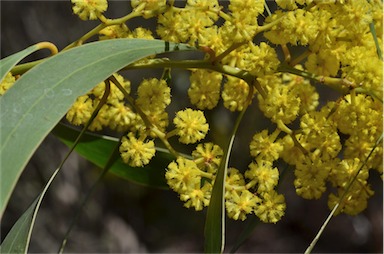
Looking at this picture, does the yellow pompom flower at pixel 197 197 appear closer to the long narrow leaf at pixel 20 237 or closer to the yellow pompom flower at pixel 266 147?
the yellow pompom flower at pixel 266 147

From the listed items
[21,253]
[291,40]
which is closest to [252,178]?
[291,40]

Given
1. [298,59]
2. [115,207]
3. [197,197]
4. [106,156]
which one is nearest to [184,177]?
[197,197]

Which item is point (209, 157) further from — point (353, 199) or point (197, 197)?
point (353, 199)

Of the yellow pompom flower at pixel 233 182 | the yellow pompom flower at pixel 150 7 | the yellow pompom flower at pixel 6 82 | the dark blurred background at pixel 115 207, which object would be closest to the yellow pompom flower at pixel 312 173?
the yellow pompom flower at pixel 233 182

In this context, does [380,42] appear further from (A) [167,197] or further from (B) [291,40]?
(A) [167,197]

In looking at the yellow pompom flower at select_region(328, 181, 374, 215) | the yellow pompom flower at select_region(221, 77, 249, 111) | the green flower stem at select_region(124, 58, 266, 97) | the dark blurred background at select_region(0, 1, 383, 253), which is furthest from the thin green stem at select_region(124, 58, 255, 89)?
the dark blurred background at select_region(0, 1, 383, 253)

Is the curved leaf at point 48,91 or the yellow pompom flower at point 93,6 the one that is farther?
the yellow pompom flower at point 93,6
